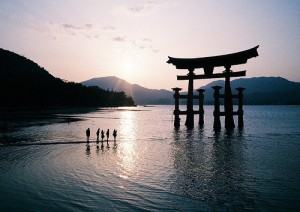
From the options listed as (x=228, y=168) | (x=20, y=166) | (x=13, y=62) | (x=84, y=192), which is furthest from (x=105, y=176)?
(x=13, y=62)

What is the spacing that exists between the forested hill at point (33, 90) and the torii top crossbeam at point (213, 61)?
6005cm

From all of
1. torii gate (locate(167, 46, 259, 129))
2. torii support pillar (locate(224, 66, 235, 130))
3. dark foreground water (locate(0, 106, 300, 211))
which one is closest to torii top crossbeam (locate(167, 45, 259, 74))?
torii gate (locate(167, 46, 259, 129))

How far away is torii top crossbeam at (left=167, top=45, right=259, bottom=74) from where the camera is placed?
94.4 ft

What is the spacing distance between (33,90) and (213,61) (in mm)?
71779

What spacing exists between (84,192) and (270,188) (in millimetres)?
7591

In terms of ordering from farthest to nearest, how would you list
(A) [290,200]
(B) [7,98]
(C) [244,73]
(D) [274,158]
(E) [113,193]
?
Result: (B) [7,98] < (C) [244,73] < (D) [274,158] < (E) [113,193] < (A) [290,200]

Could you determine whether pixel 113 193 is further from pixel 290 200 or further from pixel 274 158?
pixel 274 158

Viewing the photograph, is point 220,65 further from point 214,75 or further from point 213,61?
point 214,75

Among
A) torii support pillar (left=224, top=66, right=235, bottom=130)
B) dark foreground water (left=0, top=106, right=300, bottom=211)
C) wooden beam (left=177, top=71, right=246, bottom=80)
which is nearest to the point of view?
dark foreground water (left=0, top=106, right=300, bottom=211)

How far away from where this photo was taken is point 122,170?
1355cm

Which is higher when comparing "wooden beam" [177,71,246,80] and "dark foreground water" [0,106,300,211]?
"wooden beam" [177,71,246,80]

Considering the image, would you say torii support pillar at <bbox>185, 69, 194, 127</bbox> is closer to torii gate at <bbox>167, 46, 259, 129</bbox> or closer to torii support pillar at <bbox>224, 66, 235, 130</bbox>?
torii gate at <bbox>167, 46, 259, 129</bbox>

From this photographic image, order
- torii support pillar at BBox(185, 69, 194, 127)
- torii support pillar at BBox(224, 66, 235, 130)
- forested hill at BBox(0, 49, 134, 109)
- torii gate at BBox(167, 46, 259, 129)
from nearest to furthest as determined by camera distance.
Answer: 1. torii gate at BBox(167, 46, 259, 129)
2. torii support pillar at BBox(224, 66, 235, 130)
3. torii support pillar at BBox(185, 69, 194, 127)
4. forested hill at BBox(0, 49, 134, 109)

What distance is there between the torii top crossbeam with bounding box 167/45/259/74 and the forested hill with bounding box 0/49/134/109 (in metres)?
60.0
